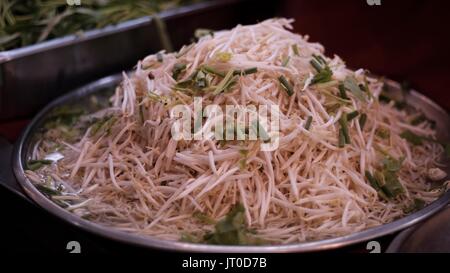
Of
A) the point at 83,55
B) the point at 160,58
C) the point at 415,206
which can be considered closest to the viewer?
the point at 415,206

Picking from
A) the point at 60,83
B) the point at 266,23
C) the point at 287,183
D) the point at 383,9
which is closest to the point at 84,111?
the point at 60,83

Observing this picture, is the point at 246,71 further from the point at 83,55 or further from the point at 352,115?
the point at 83,55

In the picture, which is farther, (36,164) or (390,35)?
(390,35)

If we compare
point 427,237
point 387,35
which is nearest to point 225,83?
point 427,237

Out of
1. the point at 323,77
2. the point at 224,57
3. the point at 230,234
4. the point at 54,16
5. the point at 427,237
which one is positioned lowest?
the point at 427,237

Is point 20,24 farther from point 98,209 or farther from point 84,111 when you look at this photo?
point 98,209

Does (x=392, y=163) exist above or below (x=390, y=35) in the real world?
below

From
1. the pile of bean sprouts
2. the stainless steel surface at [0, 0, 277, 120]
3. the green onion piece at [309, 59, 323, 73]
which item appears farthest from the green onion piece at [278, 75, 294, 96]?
the stainless steel surface at [0, 0, 277, 120]

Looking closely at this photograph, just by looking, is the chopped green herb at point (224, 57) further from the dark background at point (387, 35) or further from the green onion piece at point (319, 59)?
the dark background at point (387, 35)
